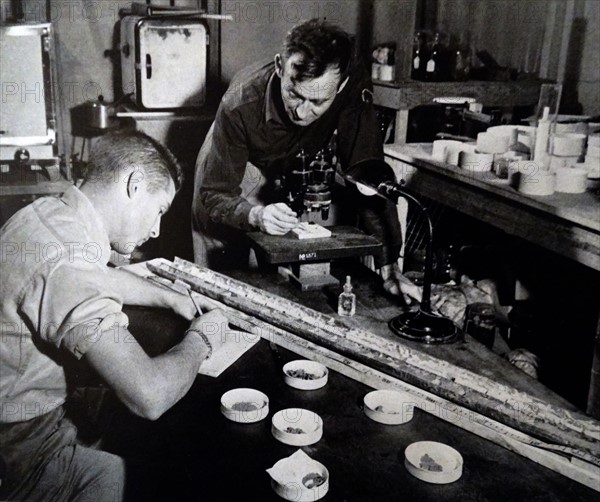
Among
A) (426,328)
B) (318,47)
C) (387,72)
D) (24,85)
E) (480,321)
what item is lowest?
(480,321)

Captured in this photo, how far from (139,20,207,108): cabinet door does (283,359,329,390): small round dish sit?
89.1 inches

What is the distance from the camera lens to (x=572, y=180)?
283 centimetres

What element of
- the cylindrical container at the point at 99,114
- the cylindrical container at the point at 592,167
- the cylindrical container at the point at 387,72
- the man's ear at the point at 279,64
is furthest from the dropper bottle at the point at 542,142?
the cylindrical container at the point at 99,114

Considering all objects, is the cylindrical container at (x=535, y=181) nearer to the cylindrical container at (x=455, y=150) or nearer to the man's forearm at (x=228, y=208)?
the cylindrical container at (x=455, y=150)

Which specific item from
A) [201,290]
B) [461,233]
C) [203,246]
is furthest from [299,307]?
[461,233]

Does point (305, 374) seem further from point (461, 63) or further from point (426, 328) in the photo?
point (461, 63)

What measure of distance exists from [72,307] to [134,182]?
1.27 feet

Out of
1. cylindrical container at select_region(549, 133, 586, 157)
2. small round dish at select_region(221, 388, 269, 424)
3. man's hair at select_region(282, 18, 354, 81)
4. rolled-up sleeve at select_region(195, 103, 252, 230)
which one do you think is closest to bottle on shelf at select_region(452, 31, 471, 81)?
cylindrical container at select_region(549, 133, 586, 157)

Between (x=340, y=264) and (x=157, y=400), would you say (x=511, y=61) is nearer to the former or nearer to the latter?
(x=340, y=264)

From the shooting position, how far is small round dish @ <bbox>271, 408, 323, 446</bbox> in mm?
1396

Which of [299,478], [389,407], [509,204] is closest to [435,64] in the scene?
[509,204]

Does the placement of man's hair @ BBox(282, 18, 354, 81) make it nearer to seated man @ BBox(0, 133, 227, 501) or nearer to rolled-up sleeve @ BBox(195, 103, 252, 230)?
rolled-up sleeve @ BBox(195, 103, 252, 230)

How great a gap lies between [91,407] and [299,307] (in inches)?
27.7

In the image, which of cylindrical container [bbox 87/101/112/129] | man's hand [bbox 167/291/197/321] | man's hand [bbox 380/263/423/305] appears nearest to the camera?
man's hand [bbox 167/291/197/321]
